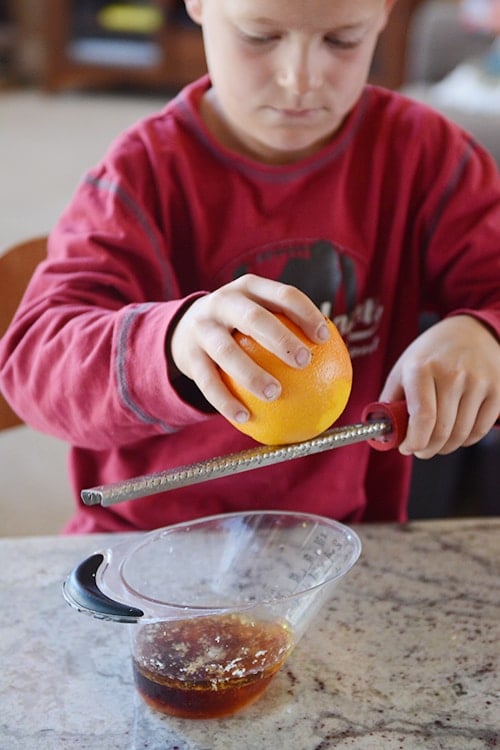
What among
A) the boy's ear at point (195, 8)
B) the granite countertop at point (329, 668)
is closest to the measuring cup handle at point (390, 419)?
the granite countertop at point (329, 668)

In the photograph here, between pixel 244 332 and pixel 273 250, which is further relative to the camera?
pixel 273 250

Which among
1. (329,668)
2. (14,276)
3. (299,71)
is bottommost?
(329,668)

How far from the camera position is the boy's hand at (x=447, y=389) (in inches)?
27.9

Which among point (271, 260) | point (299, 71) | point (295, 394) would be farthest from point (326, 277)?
point (295, 394)

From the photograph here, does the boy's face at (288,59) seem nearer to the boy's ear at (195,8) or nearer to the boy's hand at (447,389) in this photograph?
Result: the boy's ear at (195,8)

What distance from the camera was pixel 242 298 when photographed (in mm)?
612

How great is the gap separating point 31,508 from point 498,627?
1428 mm

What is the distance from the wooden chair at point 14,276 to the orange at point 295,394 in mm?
395

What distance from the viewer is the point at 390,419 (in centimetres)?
70

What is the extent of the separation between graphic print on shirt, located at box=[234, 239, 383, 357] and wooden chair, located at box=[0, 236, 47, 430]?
0.21 metres

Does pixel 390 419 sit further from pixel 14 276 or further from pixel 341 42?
pixel 14 276

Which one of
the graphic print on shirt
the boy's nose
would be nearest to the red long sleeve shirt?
the graphic print on shirt

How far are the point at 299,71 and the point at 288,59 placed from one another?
0.01 meters

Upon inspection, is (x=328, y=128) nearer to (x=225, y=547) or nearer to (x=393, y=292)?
(x=393, y=292)
